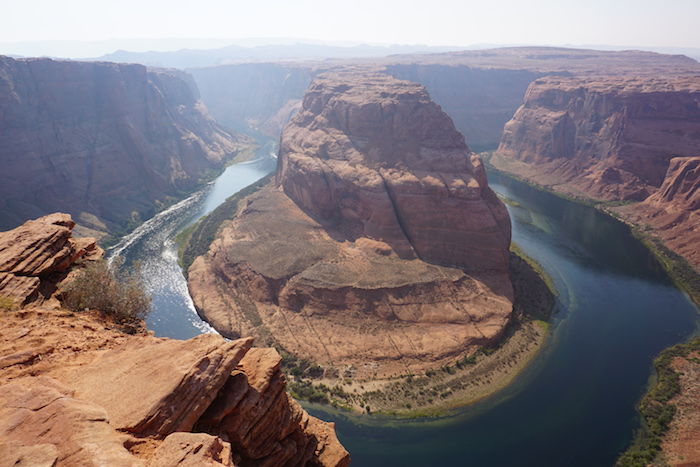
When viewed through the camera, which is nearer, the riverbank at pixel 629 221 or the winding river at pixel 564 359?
the winding river at pixel 564 359

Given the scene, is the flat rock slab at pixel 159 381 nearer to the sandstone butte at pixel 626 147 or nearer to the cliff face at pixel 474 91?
the sandstone butte at pixel 626 147

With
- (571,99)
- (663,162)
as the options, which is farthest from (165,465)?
(571,99)

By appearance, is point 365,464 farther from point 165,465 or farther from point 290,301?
point 165,465

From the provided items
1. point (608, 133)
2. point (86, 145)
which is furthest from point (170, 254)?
point (608, 133)

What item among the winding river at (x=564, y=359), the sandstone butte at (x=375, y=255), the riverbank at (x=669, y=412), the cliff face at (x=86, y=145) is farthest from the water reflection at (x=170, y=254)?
the riverbank at (x=669, y=412)

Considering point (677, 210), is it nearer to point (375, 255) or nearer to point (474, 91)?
point (375, 255)

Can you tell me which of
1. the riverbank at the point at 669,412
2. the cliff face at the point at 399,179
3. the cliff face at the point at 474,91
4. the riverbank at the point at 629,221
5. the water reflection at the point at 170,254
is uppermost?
the cliff face at the point at 474,91

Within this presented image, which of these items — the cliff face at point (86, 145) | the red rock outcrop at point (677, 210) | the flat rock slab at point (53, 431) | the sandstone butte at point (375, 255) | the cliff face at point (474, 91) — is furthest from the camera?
the cliff face at point (474, 91)
